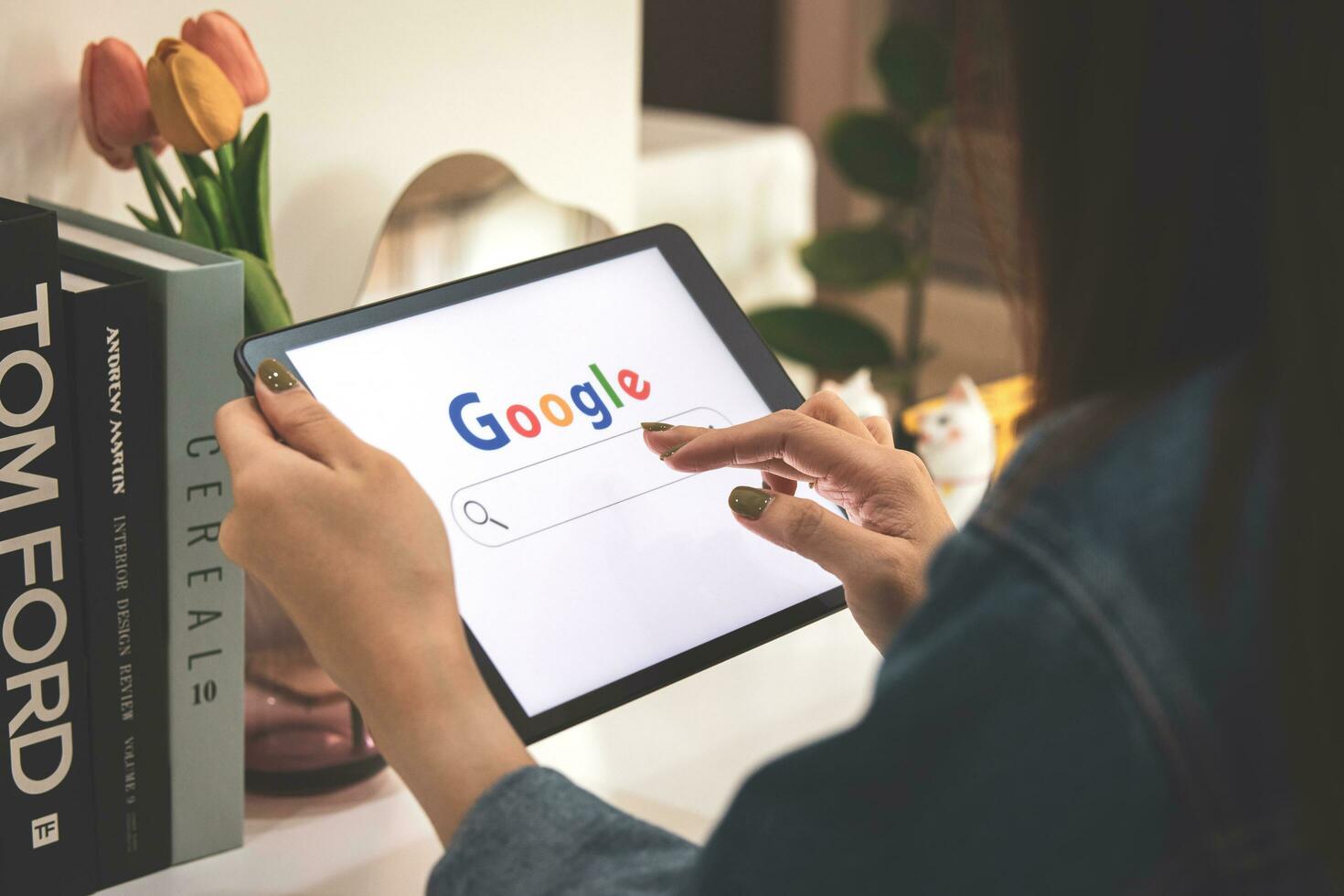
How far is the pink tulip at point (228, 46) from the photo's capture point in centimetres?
80

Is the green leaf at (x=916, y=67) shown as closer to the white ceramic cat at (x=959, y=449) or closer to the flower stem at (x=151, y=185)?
the white ceramic cat at (x=959, y=449)

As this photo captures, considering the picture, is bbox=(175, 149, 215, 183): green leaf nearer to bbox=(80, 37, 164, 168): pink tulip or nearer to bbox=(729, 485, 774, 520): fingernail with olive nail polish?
bbox=(80, 37, 164, 168): pink tulip

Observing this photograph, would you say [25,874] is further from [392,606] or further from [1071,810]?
[1071,810]

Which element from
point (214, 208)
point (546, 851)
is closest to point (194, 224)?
point (214, 208)

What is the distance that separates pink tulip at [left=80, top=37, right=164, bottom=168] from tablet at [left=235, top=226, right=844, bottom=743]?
19cm

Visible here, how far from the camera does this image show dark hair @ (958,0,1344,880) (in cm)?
35

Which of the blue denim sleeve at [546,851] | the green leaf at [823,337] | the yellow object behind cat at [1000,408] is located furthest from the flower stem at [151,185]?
the green leaf at [823,337]

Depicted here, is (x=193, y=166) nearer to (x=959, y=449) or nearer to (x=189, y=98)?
(x=189, y=98)

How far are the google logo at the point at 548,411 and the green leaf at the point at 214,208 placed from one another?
0.62 ft

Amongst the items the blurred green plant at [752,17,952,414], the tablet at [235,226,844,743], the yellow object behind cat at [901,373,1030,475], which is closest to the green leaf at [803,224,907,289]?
the blurred green plant at [752,17,952,414]

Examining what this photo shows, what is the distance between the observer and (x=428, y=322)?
2.36ft

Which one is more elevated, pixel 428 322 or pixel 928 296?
pixel 428 322

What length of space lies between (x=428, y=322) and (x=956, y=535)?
0.39 m

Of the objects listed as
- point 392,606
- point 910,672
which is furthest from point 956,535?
point 392,606
